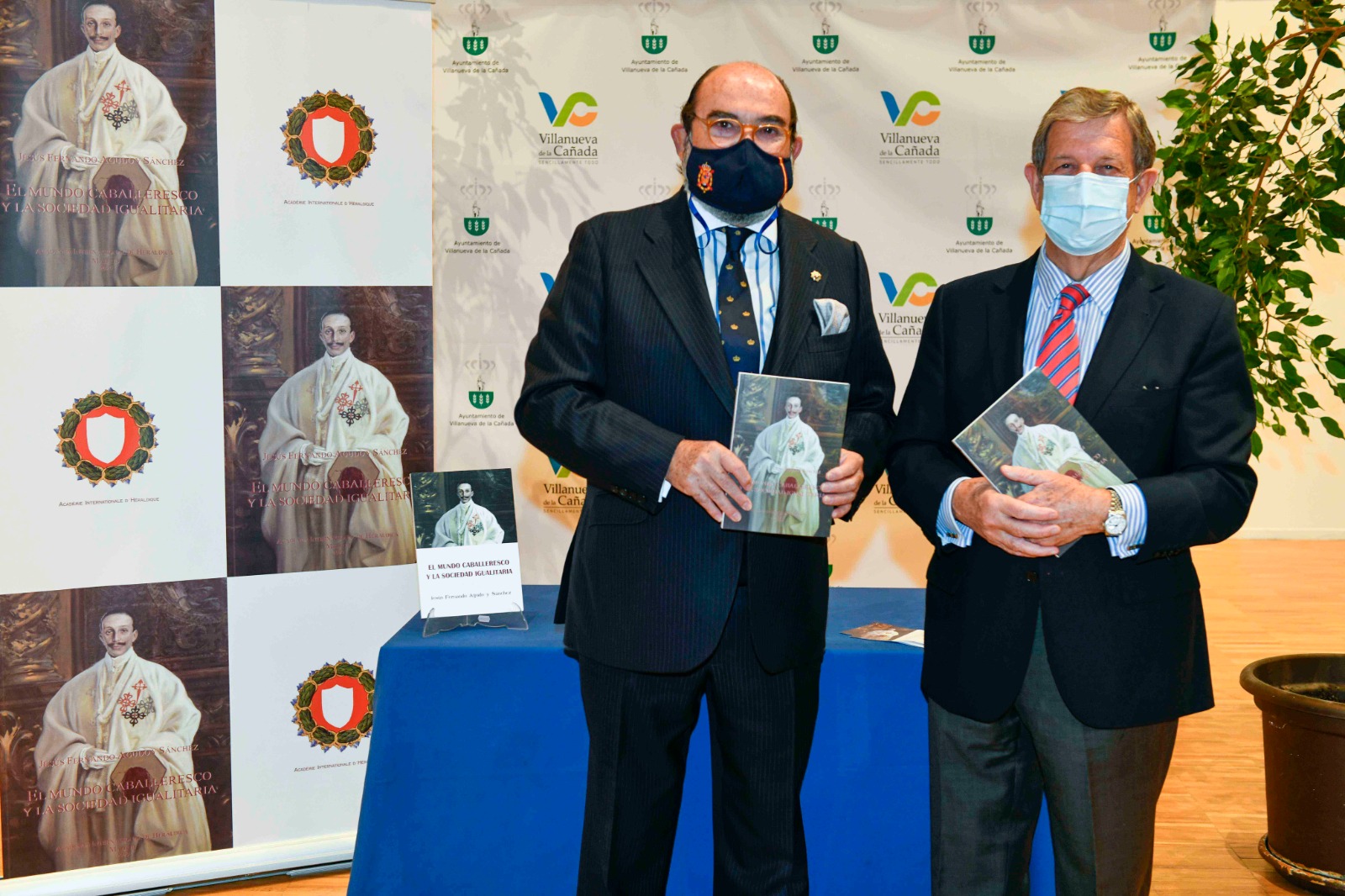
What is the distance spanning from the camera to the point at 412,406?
293 centimetres

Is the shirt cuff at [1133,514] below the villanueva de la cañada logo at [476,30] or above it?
below

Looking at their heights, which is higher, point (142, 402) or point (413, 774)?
point (142, 402)

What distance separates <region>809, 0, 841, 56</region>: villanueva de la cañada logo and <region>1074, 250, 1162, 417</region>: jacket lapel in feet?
8.95

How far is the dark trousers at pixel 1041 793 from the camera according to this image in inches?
67.0

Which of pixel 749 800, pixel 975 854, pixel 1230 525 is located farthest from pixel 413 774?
pixel 1230 525

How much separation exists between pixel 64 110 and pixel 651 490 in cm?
190

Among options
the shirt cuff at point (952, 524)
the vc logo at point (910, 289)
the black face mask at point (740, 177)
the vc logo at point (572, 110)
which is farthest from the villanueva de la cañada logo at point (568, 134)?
the shirt cuff at point (952, 524)

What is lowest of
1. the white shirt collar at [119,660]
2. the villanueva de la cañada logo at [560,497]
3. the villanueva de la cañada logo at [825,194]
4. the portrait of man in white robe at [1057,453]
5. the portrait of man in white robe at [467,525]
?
the white shirt collar at [119,660]

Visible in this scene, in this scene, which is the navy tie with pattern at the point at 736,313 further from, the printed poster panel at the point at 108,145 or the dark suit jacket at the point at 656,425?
the printed poster panel at the point at 108,145

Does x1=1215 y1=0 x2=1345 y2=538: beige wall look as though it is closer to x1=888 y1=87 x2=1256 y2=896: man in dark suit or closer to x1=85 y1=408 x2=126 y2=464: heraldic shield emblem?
x1=888 y1=87 x2=1256 y2=896: man in dark suit

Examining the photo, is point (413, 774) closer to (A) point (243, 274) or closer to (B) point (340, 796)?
(B) point (340, 796)

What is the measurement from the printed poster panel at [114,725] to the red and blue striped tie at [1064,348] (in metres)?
2.16

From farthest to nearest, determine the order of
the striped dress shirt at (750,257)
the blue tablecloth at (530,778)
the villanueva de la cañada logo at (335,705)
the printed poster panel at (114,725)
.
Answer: the villanueva de la cañada logo at (335,705), the printed poster panel at (114,725), the blue tablecloth at (530,778), the striped dress shirt at (750,257)

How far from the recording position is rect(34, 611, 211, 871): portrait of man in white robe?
2.71 meters
